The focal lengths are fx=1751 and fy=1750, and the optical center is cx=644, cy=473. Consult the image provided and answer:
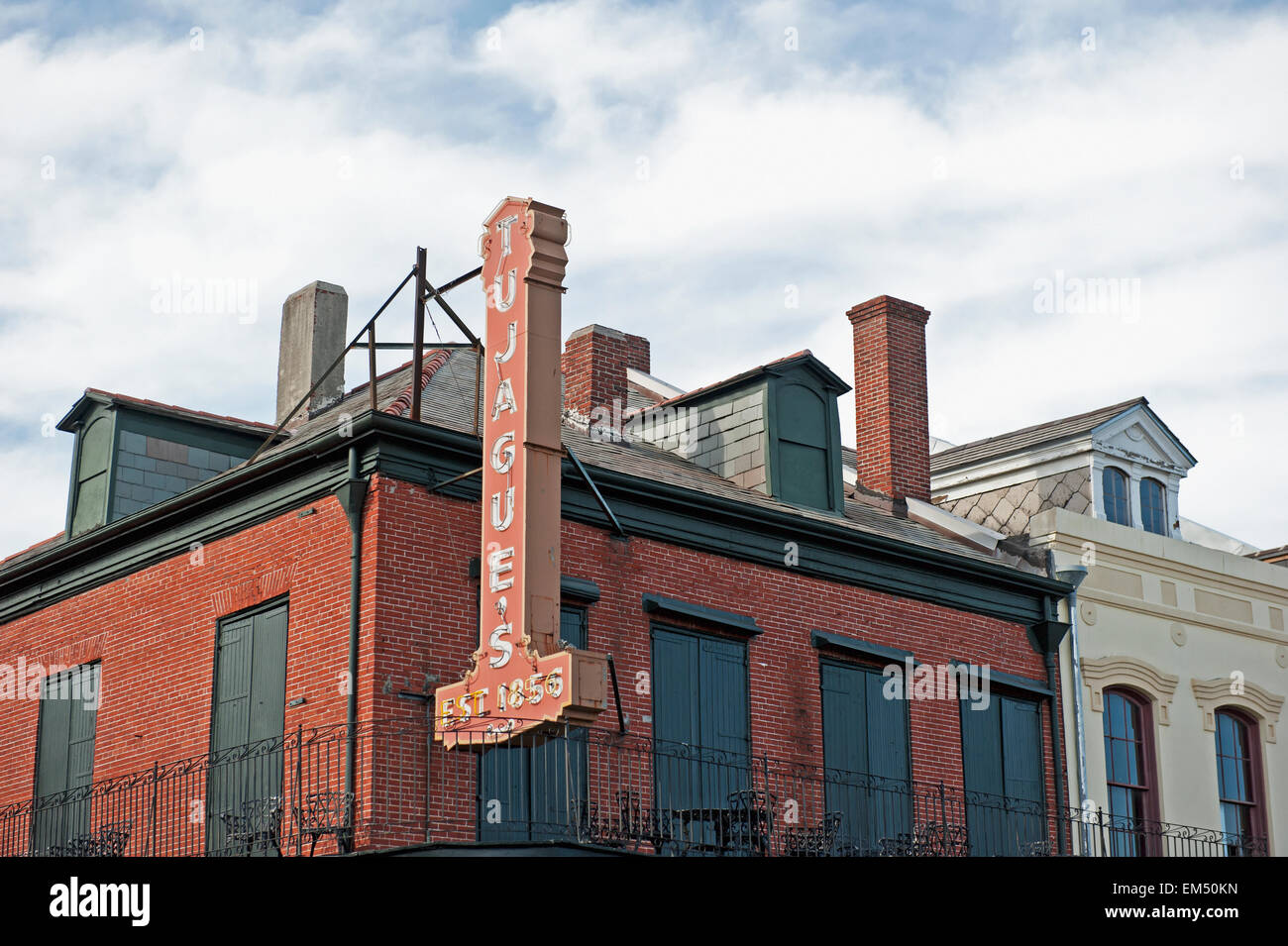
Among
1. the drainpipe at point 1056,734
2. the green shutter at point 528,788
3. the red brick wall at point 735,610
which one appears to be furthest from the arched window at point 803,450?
the green shutter at point 528,788

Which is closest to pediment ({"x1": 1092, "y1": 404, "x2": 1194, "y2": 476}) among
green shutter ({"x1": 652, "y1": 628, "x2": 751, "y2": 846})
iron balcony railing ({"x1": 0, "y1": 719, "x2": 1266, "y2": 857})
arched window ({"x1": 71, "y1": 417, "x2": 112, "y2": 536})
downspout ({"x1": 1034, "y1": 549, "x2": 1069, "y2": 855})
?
downspout ({"x1": 1034, "y1": 549, "x2": 1069, "y2": 855})

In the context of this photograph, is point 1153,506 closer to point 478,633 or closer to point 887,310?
point 887,310

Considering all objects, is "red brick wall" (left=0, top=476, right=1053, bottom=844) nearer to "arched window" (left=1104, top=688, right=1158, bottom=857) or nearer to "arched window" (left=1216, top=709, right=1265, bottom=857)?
"arched window" (left=1104, top=688, right=1158, bottom=857)

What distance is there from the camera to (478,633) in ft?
54.5

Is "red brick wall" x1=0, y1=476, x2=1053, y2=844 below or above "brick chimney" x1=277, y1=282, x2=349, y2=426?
below

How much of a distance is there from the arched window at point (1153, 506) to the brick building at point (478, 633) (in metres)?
2.78

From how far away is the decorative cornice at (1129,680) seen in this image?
22.2 m

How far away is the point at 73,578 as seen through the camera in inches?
790

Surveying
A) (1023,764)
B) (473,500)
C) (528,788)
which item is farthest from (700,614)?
(1023,764)

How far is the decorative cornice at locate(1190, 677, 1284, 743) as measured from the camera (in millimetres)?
23484

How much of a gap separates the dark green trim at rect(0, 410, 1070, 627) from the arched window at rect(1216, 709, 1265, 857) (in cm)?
382
